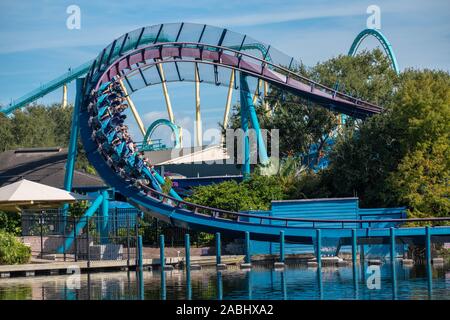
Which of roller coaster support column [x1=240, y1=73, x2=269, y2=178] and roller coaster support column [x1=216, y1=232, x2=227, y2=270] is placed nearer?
roller coaster support column [x1=216, y1=232, x2=227, y2=270]

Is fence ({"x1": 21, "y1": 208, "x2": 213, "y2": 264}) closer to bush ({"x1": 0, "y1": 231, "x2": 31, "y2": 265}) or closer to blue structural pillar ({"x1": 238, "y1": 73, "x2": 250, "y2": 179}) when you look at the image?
bush ({"x1": 0, "y1": 231, "x2": 31, "y2": 265})

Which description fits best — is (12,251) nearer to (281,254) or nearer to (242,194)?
(281,254)

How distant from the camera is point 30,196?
115 feet

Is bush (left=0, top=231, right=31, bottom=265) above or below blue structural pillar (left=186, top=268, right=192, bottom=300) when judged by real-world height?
above

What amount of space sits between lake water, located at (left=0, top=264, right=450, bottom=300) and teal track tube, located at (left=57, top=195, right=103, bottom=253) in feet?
8.38

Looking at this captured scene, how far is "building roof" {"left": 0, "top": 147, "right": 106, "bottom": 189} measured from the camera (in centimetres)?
4756

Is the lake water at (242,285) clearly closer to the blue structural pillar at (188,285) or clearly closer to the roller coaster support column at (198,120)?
the blue structural pillar at (188,285)

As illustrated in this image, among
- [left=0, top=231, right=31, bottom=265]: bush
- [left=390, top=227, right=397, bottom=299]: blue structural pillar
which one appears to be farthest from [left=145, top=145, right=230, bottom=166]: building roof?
[left=390, top=227, right=397, bottom=299]: blue structural pillar

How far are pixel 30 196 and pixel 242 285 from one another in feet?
33.2

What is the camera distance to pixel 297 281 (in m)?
29.1

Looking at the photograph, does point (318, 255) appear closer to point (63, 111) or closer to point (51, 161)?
point (51, 161)

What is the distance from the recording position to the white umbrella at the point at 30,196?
34.8m

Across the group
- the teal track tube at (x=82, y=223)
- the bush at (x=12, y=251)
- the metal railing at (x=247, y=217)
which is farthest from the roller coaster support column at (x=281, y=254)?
the bush at (x=12, y=251)
